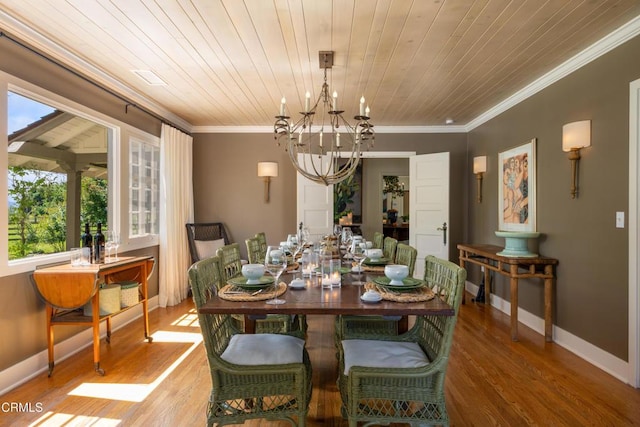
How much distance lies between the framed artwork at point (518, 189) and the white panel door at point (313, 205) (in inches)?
91.4

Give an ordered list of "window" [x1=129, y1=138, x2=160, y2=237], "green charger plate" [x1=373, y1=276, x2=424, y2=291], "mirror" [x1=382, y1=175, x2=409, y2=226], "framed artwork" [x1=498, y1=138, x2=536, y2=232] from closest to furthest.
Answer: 1. "green charger plate" [x1=373, y1=276, x2=424, y2=291]
2. "framed artwork" [x1=498, y1=138, x2=536, y2=232]
3. "window" [x1=129, y1=138, x2=160, y2=237]
4. "mirror" [x1=382, y1=175, x2=409, y2=226]

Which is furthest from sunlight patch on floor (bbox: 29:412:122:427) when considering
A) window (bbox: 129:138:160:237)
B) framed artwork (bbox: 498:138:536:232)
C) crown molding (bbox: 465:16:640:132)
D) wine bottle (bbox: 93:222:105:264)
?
crown molding (bbox: 465:16:640:132)

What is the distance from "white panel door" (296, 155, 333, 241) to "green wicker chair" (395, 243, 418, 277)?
255 centimetres

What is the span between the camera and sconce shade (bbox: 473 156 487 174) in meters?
4.73

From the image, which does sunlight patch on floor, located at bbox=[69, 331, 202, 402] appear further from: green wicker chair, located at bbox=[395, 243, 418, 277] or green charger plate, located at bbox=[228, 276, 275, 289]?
green wicker chair, located at bbox=[395, 243, 418, 277]

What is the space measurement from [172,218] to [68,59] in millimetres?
2174

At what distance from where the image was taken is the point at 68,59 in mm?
2908

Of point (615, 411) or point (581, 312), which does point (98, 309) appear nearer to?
point (615, 411)

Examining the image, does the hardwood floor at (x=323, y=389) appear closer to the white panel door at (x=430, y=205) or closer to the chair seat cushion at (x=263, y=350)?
the chair seat cushion at (x=263, y=350)

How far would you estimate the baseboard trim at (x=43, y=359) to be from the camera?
2408mm

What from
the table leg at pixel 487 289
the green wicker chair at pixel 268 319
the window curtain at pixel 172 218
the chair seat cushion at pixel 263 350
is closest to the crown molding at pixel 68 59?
the window curtain at pixel 172 218

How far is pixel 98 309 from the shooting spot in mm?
2643

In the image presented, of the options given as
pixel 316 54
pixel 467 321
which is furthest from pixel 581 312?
pixel 316 54

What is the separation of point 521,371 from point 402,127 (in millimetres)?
3757
